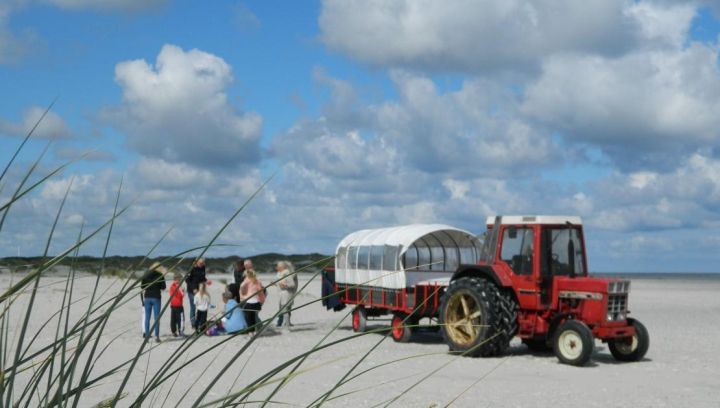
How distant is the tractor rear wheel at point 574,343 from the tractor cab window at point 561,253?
1.00 meters

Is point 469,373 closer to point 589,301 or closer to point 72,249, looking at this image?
point 589,301

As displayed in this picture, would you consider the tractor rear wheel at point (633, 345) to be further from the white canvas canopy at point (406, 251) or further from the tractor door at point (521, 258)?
the white canvas canopy at point (406, 251)

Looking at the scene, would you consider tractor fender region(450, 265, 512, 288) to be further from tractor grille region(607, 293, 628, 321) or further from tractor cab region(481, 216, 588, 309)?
tractor grille region(607, 293, 628, 321)

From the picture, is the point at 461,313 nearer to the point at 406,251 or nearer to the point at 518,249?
the point at 518,249

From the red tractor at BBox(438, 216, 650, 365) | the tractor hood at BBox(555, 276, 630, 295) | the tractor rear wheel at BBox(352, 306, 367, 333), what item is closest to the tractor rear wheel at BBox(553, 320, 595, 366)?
the red tractor at BBox(438, 216, 650, 365)

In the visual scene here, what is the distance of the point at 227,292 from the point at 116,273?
1371cm

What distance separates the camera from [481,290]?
1249cm

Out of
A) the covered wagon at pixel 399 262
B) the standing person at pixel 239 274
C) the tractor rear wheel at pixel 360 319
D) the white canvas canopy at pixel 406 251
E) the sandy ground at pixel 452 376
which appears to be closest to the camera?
the sandy ground at pixel 452 376

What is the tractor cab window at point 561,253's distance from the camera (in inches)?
500

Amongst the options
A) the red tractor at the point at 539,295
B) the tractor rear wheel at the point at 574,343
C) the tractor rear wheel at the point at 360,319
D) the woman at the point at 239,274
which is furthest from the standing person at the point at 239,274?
the tractor rear wheel at the point at 574,343

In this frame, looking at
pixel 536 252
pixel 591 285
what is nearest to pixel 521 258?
pixel 536 252

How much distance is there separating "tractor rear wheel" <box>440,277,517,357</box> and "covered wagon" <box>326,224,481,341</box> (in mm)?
969

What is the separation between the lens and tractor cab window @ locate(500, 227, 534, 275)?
502 inches


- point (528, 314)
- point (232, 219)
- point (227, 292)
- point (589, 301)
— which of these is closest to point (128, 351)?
point (227, 292)
